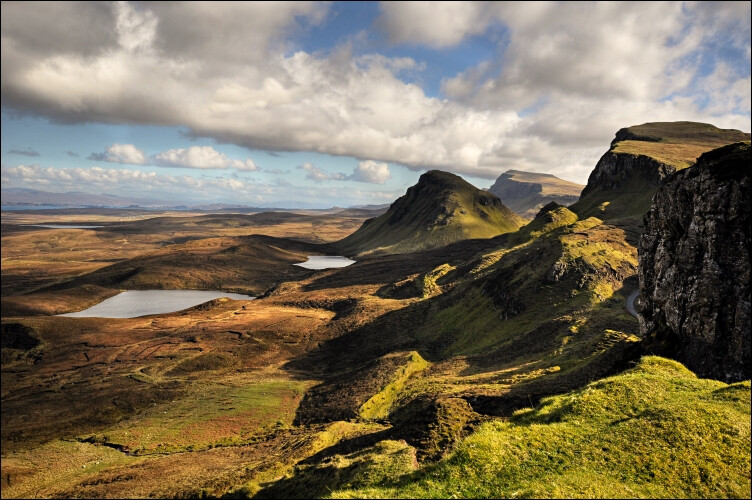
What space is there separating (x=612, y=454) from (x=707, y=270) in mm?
20404

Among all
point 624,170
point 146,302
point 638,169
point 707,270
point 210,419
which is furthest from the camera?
point 146,302

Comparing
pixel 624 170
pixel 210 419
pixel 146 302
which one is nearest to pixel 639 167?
pixel 624 170

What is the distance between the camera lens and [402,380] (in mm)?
61969

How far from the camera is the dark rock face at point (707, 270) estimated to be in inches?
1095

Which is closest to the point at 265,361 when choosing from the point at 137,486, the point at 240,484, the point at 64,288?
the point at 137,486

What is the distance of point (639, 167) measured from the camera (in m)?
137

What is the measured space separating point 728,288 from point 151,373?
89.3 m

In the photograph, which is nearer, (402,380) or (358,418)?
(358,418)

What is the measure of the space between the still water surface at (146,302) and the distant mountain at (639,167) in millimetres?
144995

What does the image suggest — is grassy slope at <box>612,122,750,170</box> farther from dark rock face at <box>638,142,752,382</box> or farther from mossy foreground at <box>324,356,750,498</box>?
mossy foreground at <box>324,356,750,498</box>

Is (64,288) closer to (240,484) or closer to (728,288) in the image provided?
(240,484)

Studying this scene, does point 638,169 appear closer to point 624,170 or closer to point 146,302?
point 624,170

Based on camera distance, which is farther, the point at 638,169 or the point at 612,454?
the point at 638,169

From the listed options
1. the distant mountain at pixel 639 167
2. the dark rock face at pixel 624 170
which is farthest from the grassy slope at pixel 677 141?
the dark rock face at pixel 624 170
